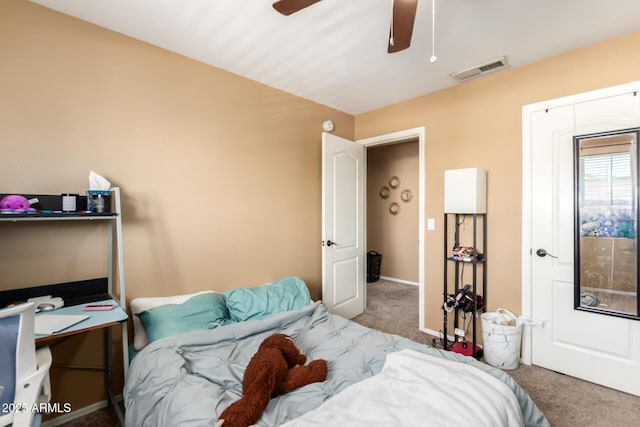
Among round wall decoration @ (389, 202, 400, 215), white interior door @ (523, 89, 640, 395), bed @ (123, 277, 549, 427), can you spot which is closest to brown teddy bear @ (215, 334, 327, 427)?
bed @ (123, 277, 549, 427)

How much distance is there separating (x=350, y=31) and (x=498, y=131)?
5.43ft

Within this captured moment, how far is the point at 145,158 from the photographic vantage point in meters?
2.17

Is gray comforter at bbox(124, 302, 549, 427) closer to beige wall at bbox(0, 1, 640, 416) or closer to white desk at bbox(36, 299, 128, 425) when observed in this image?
white desk at bbox(36, 299, 128, 425)

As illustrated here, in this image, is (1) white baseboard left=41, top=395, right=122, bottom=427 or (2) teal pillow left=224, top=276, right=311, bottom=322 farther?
(2) teal pillow left=224, top=276, right=311, bottom=322

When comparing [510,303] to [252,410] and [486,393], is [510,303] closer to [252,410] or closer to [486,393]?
[486,393]

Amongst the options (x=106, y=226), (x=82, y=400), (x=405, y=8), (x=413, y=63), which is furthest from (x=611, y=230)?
(x=82, y=400)

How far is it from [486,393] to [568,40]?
2.52 meters

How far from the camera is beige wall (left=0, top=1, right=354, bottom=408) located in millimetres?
1760

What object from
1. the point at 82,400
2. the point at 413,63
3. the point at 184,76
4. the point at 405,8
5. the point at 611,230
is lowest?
the point at 82,400

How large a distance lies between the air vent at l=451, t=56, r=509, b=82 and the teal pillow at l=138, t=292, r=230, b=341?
9.46ft

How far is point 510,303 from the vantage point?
264 cm

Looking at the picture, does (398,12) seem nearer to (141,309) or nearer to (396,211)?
(141,309)

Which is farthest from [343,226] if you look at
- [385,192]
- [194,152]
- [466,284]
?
[385,192]

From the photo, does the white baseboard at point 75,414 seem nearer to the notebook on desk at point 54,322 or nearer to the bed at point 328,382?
the bed at point 328,382
